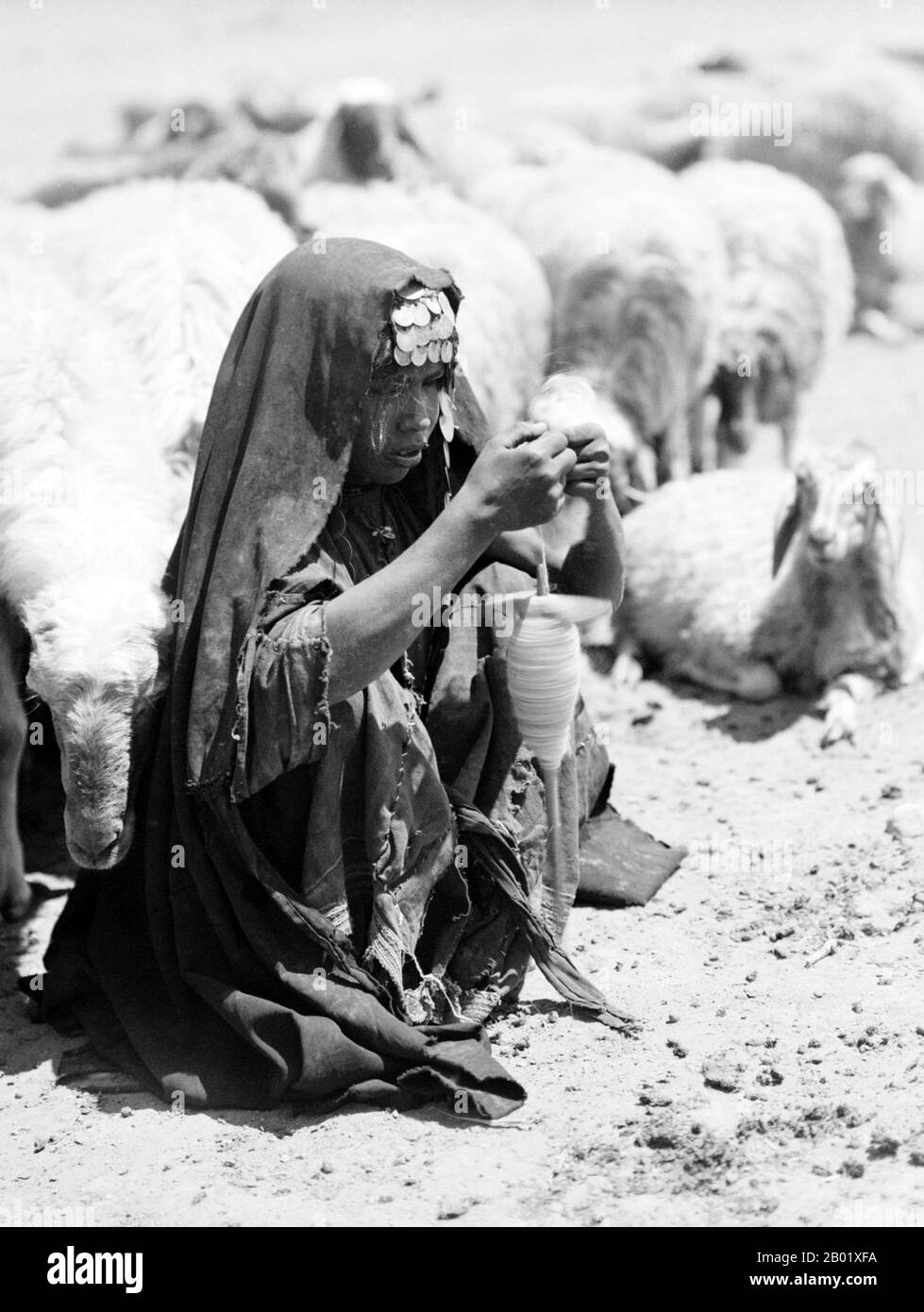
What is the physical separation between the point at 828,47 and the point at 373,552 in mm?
15119

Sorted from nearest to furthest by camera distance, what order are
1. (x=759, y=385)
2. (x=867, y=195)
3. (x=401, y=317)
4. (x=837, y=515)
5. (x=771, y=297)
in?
(x=401, y=317)
(x=837, y=515)
(x=759, y=385)
(x=771, y=297)
(x=867, y=195)

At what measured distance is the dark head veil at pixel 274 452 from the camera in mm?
3766

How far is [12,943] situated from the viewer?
504 centimetres

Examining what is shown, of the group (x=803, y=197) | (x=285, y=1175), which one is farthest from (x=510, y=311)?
(x=285, y=1175)

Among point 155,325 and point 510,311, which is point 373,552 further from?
point 510,311

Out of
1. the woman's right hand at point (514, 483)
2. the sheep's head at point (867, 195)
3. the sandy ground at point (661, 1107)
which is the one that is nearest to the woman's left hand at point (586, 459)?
the woman's right hand at point (514, 483)

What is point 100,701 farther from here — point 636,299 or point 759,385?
point 759,385

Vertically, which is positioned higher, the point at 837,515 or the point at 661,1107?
the point at 837,515

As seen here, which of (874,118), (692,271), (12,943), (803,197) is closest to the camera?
(12,943)

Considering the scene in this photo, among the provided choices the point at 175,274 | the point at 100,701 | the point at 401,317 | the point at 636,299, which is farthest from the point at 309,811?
the point at 636,299

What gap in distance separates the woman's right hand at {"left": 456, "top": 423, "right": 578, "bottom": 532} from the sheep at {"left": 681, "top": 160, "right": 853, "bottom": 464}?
17.9ft

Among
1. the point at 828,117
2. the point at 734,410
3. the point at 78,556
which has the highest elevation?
the point at 828,117

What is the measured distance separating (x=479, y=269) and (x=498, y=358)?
44 centimetres

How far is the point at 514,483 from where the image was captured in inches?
147
